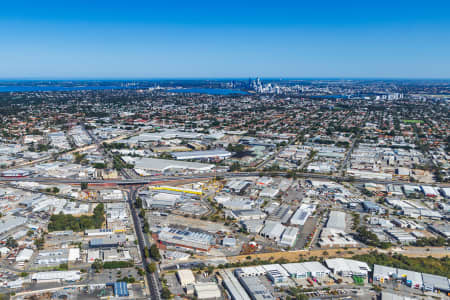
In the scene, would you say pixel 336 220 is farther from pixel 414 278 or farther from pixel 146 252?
pixel 146 252

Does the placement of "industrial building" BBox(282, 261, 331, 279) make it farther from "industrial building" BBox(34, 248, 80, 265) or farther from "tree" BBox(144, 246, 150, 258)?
"industrial building" BBox(34, 248, 80, 265)

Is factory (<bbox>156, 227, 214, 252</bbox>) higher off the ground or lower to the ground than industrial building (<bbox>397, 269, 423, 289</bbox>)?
higher

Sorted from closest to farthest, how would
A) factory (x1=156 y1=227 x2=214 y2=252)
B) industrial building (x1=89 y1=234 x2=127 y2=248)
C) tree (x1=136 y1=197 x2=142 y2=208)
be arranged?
1. industrial building (x1=89 y1=234 x2=127 y2=248)
2. factory (x1=156 y1=227 x2=214 y2=252)
3. tree (x1=136 y1=197 x2=142 y2=208)

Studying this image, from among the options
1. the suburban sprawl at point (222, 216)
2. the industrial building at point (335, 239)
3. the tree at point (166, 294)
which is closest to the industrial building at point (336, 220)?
the suburban sprawl at point (222, 216)

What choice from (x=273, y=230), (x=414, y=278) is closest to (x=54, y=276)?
(x=273, y=230)

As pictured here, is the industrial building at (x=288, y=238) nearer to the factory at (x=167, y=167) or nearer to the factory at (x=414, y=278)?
the factory at (x=414, y=278)

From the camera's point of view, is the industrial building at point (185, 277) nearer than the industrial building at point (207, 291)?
No

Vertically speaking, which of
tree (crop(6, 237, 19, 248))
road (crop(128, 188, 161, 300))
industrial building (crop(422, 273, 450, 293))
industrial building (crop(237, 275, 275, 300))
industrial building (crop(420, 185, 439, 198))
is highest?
tree (crop(6, 237, 19, 248))

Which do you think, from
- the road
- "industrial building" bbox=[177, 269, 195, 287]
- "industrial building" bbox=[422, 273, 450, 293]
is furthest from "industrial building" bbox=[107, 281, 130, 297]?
"industrial building" bbox=[422, 273, 450, 293]
